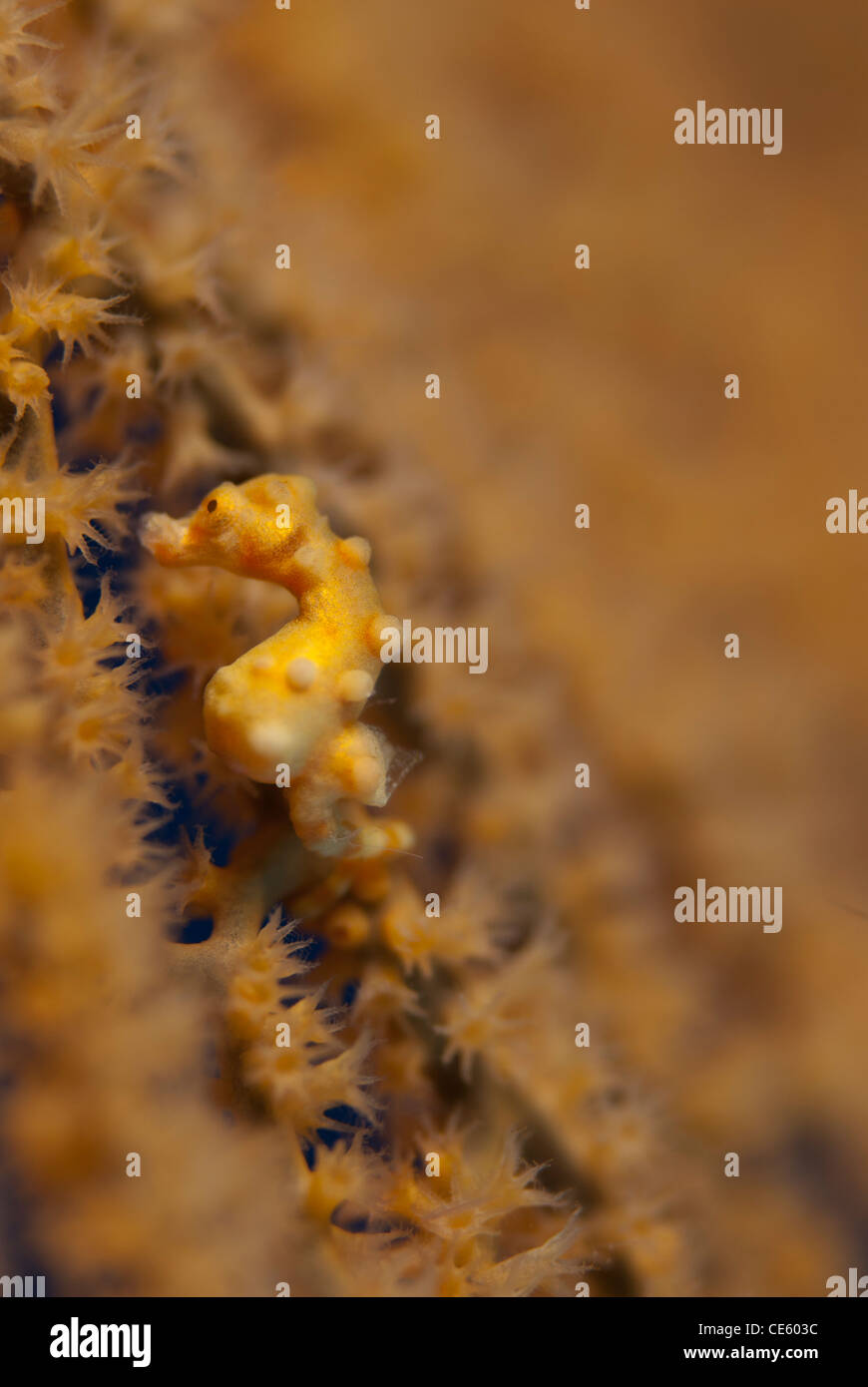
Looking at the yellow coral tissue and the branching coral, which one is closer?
the branching coral

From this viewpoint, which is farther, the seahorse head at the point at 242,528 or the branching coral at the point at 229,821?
the seahorse head at the point at 242,528

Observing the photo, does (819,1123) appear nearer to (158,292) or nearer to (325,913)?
(325,913)

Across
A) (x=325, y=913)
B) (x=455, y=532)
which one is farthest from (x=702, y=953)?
(x=455, y=532)

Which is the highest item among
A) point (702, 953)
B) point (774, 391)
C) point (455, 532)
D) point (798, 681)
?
point (774, 391)

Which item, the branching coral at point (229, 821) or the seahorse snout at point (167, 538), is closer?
the branching coral at point (229, 821)

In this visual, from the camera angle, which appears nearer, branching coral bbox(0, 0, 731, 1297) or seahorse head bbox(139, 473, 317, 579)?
branching coral bbox(0, 0, 731, 1297)

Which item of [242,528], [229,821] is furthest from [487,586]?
[229,821]

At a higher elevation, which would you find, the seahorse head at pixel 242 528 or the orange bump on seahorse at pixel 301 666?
the seahorse head at pixel 242 528

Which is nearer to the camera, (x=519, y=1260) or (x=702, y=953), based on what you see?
(x=519, y=1260)

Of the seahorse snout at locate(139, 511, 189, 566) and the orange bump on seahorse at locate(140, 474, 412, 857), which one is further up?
the seahorse snout at locate(139, 511, 189, 566)
